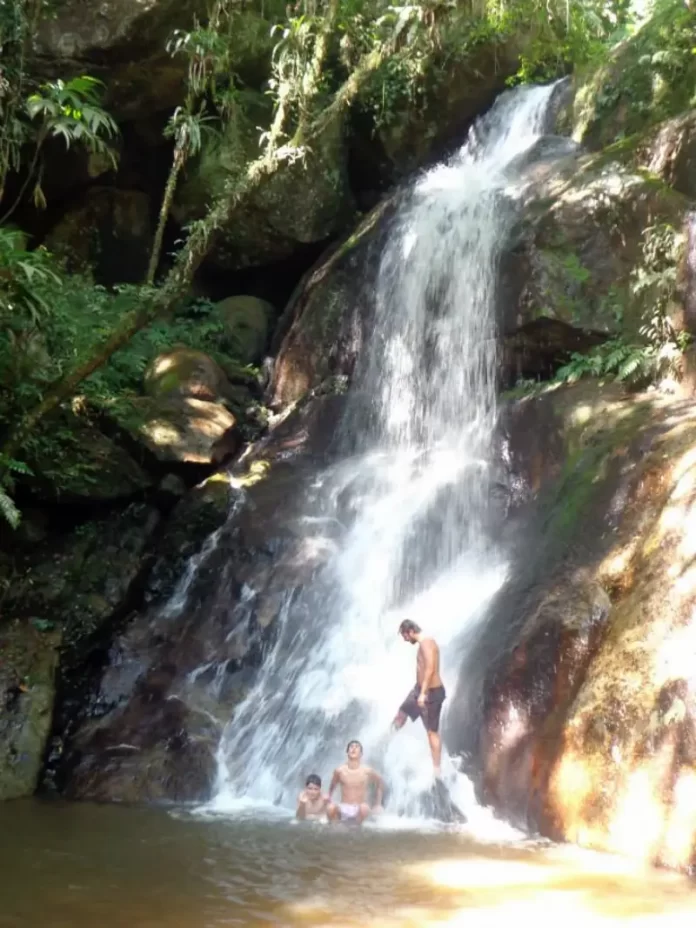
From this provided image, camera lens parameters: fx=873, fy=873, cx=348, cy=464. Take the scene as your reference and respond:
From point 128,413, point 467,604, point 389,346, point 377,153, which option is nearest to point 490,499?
point 467,604

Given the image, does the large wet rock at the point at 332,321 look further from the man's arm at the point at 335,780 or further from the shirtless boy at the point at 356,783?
the man's arm at the point at 335,780

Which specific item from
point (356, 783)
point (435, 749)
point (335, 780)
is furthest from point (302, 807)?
point (435, 749)

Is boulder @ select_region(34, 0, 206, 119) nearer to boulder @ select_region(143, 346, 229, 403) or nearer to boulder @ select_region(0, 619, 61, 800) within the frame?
boulder @ select_region(143, 346, 229, 403)

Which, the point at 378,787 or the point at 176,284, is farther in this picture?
the point at 176,284

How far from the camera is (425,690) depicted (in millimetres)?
7672

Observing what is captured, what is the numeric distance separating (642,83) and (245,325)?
7.84 metres

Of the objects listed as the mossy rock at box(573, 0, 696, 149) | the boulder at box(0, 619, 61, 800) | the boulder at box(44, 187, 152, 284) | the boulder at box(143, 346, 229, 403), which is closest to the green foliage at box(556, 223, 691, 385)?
the mossy rock at box(573, 0, 696, 149)

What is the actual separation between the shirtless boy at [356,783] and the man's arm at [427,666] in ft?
2.39

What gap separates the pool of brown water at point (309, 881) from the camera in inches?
179

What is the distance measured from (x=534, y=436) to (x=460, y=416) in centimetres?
207

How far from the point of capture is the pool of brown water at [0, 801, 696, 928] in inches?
179

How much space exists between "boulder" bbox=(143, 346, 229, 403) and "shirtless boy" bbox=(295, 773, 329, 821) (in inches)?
277

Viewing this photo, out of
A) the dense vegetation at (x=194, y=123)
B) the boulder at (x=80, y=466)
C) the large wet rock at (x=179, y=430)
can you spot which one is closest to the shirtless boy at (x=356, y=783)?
the dense vegetation at (x=194, y=123)

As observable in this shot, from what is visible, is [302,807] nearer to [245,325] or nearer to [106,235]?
[245,325]
